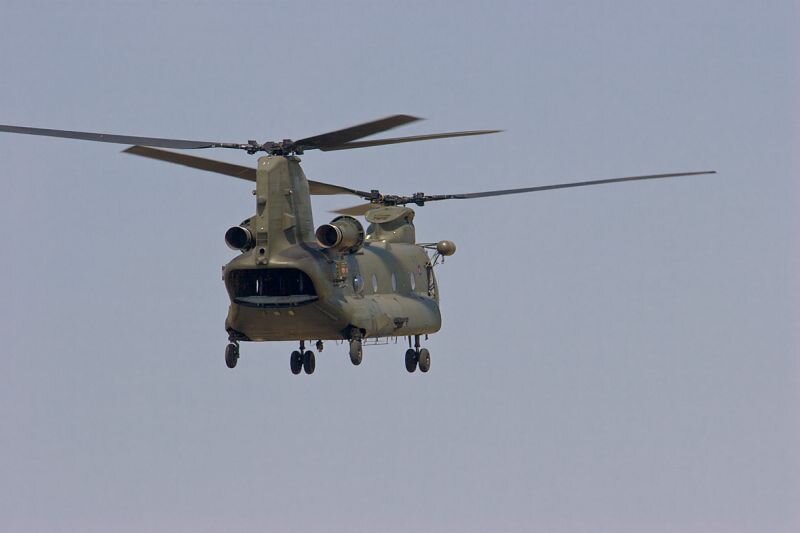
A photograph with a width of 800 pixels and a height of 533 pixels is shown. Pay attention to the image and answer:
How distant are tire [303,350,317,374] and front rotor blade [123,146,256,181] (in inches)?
227

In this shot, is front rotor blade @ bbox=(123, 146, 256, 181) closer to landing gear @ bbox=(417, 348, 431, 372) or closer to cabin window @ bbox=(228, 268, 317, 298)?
cabin window @ bbox=(228, 268, 317, 298)

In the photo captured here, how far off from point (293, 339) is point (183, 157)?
6642 millimetres

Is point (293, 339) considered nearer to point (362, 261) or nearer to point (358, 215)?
point (362, 261)

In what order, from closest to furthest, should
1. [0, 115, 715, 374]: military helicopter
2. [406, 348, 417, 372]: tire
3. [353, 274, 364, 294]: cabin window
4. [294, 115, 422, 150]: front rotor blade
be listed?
1. [294, 115, 422, 150]: front rotor blade
2. [0, 115, 715, 374]: military helicopter
3. [353, 274, 364, 294]: cabin window
4. [406, 348, 417, 372]: tire

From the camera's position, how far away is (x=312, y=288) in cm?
5022

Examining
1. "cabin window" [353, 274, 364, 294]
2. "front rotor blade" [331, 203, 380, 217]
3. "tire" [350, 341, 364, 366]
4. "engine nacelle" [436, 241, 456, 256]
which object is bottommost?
"tire" [350, 341, 364, 366]

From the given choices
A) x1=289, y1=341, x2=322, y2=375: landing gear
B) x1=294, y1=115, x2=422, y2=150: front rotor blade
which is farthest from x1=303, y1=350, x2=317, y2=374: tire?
x1=294, y1=115, x2=422, y2=150: front rotor blade

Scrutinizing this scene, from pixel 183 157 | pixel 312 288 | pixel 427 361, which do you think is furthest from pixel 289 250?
pixel 427 361

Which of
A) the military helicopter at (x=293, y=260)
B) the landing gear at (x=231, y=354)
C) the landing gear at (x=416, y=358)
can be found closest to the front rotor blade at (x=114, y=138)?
the military helicopter at (x=293, y=260)

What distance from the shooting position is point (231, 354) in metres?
52.3

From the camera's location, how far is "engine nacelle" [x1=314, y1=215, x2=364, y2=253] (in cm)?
5106

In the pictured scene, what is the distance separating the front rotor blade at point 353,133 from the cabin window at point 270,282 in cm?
370

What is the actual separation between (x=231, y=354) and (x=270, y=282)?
2935 mm

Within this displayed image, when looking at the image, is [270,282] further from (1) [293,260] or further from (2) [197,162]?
(2) [197,162]
